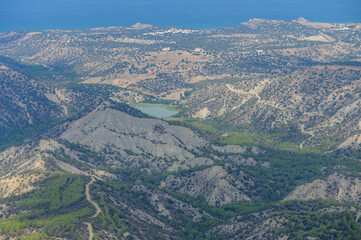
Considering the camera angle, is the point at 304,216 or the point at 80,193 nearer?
the point at 304,216

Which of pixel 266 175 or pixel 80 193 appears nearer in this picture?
pixel 80 193

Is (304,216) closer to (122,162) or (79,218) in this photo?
(79,218)

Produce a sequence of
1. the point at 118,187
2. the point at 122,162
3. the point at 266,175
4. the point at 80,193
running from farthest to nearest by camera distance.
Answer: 1. the point at 122,162
2. the point at 266,175
3. the point at 118,187
4. the point at 80,193

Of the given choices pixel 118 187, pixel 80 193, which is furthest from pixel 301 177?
pixel 80 193

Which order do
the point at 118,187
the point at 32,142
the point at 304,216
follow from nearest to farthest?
the point at 304,216, the point at 118,187, the point at 32,142

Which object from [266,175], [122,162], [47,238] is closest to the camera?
[47,238]

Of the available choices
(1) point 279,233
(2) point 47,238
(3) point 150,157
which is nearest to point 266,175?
(3) point 150,157

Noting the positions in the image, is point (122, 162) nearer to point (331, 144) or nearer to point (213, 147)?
point (213, 147)

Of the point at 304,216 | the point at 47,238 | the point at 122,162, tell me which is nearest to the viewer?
the point at 47,238

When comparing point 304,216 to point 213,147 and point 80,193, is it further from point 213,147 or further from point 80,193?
point 213,147
